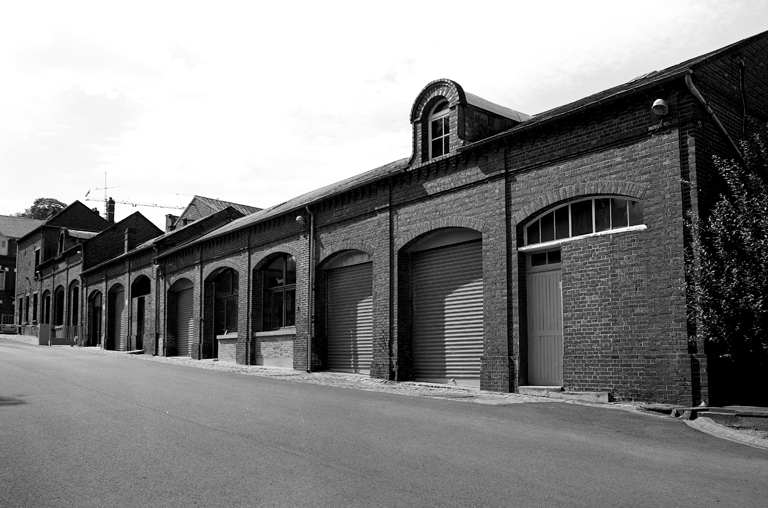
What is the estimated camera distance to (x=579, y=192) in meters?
13.3

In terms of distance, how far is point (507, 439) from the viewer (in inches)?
335

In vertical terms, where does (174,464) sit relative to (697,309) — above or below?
below

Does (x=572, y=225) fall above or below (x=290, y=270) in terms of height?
above

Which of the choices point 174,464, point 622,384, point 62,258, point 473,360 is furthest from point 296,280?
point 62,258

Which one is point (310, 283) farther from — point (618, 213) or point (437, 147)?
point (618, 213)

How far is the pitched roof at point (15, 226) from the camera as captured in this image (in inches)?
2835

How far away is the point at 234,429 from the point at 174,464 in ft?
6.56

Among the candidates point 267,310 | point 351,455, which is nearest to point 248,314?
point 267,310

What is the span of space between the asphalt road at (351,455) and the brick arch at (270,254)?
10860mm

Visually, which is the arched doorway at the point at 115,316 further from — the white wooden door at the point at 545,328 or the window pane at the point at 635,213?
the window pane at the point at 635,213

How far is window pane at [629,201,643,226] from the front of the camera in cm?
1259

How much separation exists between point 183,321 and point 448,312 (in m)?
18.8

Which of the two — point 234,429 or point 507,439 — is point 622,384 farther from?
point 234,429

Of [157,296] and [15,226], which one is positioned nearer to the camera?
[157,296]
